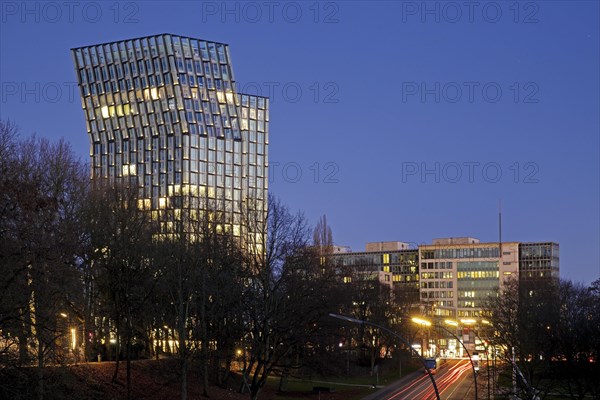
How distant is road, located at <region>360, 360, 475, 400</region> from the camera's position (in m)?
94.8

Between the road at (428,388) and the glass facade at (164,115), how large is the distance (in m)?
60.2

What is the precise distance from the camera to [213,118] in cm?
17825

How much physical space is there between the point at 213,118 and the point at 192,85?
8.52 meters

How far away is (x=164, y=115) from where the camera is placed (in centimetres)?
17338

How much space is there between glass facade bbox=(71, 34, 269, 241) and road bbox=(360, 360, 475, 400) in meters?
60.2

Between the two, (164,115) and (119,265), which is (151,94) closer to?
(164,115)

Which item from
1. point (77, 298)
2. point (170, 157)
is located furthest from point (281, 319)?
point (170, 157)

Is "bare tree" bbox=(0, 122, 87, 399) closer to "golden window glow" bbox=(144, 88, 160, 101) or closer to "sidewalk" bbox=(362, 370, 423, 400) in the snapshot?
"sidewalk" bbox=(362, 370, 423, 400)

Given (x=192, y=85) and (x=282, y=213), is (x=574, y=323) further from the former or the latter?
(x=192, y=85)

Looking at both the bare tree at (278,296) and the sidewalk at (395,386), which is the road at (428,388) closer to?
the sidewalk at (395,386)

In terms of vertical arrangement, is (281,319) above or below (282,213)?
below

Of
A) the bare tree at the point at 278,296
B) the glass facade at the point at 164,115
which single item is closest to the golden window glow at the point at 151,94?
the glass facade at the point at 164,115

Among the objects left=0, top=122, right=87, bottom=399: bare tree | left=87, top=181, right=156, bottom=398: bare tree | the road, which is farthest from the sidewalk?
left=0, top=122, right=87, bottom=399: bare tree

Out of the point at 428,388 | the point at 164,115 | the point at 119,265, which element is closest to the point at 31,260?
the point at 119,265
